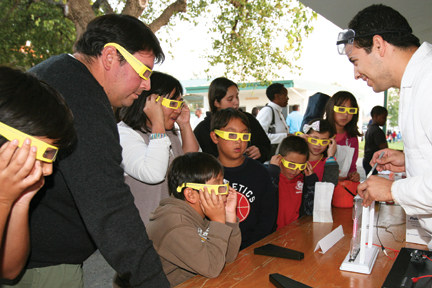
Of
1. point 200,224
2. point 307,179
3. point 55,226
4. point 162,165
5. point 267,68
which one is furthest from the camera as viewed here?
point 267,68

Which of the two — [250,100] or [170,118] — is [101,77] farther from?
[250,100]

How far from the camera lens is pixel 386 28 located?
179cm

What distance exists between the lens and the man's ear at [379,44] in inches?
71.6

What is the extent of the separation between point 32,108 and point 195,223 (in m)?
1.16

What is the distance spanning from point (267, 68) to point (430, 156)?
729cm

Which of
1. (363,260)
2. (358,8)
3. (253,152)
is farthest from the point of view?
(358,8)

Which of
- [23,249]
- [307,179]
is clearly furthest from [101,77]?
[307,179]

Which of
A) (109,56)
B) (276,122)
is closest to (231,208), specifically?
(109,56)

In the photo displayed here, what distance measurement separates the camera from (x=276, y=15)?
7660 millimetres

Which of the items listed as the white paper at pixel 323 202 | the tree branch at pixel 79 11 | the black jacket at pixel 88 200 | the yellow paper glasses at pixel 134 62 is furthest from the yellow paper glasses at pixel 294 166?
the tree branch at pixel 79 11

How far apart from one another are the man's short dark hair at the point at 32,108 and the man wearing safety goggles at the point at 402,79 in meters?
1.44

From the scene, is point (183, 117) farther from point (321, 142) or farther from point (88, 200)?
point (88, 200)

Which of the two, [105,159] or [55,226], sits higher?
[105,159]

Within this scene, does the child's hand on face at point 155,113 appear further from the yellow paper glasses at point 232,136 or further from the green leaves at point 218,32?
the green leaves at point 218,32
